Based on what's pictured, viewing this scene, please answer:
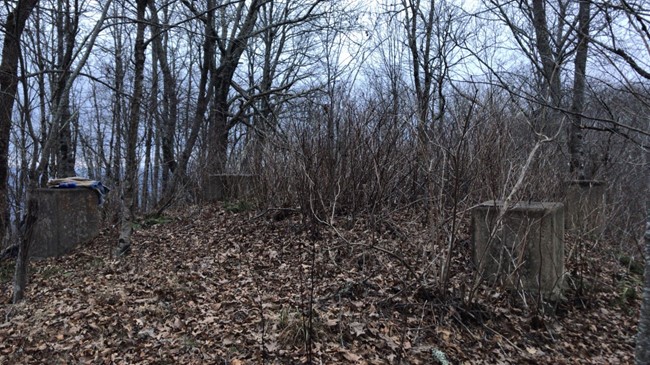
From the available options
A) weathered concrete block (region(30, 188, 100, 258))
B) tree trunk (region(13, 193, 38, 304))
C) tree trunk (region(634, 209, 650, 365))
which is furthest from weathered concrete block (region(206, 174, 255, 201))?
tree trunk (region(634, 209, 650, 365))

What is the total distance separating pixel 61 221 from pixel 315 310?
4.51m

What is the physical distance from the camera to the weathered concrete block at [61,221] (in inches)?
245

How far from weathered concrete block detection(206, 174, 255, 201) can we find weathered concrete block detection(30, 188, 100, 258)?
2.35 meters

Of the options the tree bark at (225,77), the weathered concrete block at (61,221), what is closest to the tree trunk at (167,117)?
the tree bark at (225,77)

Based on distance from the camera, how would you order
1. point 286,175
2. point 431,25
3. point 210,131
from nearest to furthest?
1. point 286,175
2. point 210,131
3. point 431,25

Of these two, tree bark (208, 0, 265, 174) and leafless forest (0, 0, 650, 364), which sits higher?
tree bark (208, 0, 265, 174)

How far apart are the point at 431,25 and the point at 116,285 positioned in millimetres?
9241

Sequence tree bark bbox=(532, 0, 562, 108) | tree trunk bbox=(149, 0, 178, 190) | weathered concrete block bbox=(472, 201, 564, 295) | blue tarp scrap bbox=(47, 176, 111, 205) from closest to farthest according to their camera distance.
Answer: tree bark bbox=(532, 0, 562, 108), weathered concrete block bbox=(472, 201, 564, 295), blue tarp scrap bbox=(47, 176, 111, 205), tree trunk bbox=(149, 0, 178, 190)

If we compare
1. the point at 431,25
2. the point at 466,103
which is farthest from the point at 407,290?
the point at 431,25

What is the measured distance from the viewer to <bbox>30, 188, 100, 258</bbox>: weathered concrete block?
623cm

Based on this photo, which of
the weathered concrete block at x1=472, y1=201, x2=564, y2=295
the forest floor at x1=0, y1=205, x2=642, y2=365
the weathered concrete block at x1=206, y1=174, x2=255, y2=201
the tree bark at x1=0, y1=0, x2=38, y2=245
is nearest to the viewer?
the forest floor at x1=0, y1=205, x2=642, y2=365

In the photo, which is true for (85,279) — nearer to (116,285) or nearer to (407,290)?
(116,285)

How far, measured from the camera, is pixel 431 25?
35.7 ft

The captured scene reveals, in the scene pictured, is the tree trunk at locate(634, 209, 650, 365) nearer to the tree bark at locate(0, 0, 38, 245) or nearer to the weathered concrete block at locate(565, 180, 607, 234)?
the weathered concrete block at locate(565, 180, 607, 234)
